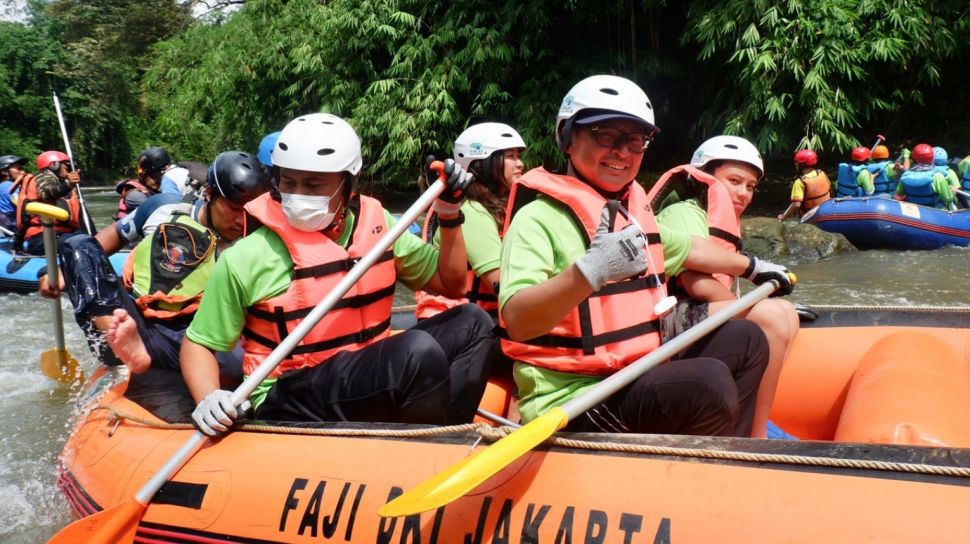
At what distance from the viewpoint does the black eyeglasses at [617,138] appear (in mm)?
2107

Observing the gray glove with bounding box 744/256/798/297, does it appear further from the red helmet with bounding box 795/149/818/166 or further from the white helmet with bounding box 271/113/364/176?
the red helmet with bounding box 795/149/818/166

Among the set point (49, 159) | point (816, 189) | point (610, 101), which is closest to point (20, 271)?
point (49, 159)

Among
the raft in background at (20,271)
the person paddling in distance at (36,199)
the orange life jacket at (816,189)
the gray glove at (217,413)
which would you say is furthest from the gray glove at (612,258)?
the orange life jacket at (816,189)

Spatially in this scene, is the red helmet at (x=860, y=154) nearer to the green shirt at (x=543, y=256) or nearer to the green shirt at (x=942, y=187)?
the green shirt at (x=942, y=187)

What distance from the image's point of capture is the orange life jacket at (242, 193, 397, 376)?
2498 mm

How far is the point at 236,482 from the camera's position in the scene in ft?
7.39

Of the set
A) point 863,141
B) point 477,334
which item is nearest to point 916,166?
point 863,141

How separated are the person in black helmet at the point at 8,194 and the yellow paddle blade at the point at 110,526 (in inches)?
329

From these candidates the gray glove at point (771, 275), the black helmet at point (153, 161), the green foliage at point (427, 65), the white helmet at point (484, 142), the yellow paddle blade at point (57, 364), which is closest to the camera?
the gray glove at point (771, 275)

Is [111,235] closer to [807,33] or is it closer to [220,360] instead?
[220,360]

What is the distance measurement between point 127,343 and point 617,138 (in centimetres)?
179

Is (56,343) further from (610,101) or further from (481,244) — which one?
(610,101)

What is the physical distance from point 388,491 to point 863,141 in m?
13.6

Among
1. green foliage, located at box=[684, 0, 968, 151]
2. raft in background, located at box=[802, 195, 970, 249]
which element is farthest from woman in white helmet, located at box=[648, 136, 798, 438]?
raft in background, located at box=[802, 195, 970, 249]
